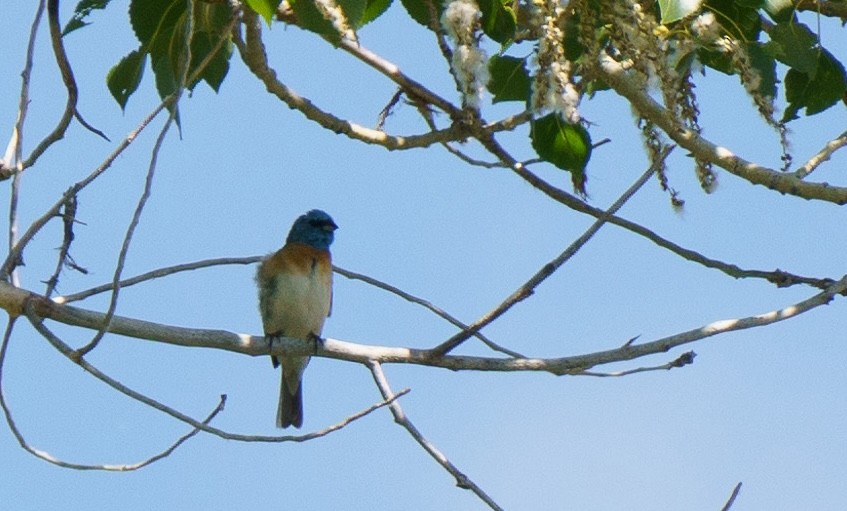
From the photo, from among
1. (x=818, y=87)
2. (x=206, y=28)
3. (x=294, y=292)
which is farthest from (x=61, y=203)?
(x=294, y=292)

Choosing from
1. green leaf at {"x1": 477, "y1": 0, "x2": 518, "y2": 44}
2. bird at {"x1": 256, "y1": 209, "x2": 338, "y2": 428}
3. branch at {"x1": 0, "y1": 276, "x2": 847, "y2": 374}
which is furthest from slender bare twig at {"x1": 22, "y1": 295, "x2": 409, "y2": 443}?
bird at {"x1": 256, "y1": 209, "x2": 338, "y2": 428}

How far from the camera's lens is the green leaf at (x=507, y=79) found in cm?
473

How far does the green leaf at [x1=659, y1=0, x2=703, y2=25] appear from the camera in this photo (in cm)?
336

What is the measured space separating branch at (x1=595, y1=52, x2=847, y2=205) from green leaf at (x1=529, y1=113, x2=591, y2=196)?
2.18ft

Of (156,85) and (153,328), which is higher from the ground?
(156,85)

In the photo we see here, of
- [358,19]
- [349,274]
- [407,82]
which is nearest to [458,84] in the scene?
[358,19]

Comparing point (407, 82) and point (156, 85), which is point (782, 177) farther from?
point (156, 85)

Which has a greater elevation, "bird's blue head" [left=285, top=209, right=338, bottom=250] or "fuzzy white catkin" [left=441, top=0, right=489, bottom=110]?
"bird's blue head" [left=285, top=209, right=338, bottom=250]

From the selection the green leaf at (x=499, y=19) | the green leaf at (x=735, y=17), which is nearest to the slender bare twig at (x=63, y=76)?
the green leaf at (x=499, y=19)

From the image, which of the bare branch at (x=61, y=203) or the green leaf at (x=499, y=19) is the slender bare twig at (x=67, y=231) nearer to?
Answer: the bare branch at (x=61, y=203)

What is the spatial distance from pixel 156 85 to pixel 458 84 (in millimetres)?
1570

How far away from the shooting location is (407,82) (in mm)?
5090

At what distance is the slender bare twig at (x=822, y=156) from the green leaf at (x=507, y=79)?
3.45 feet

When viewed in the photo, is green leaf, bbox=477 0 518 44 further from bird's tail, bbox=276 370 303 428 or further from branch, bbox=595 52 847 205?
bird's tail, bbox=276 370 303 428
